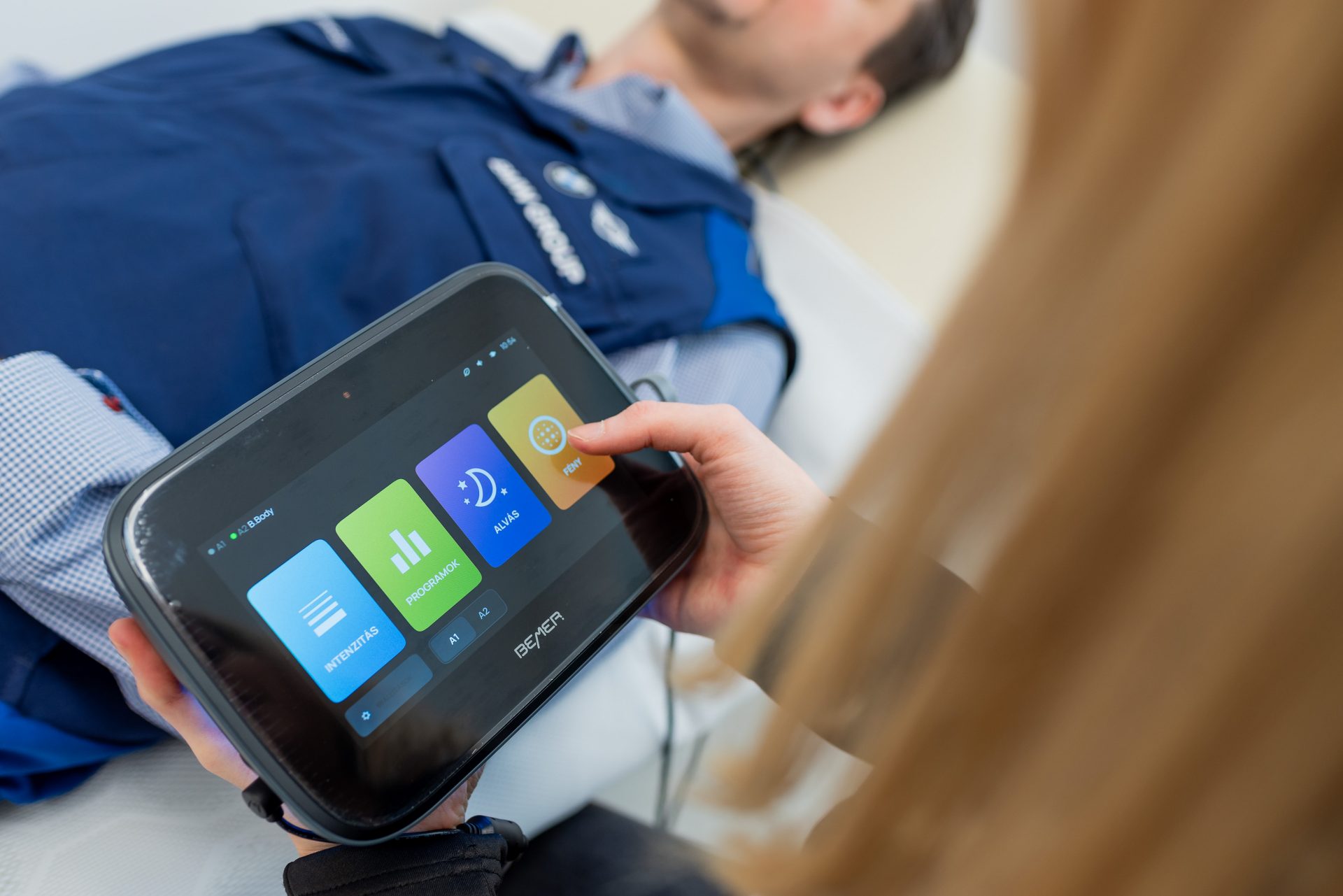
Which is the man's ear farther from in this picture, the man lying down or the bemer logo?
the bemer logo

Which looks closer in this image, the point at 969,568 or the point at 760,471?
the point at 969,568

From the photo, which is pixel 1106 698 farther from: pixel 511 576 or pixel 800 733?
pixel 511 576

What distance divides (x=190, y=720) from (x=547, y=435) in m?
0.24

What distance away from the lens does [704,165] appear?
904mm

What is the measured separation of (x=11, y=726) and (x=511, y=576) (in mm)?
312

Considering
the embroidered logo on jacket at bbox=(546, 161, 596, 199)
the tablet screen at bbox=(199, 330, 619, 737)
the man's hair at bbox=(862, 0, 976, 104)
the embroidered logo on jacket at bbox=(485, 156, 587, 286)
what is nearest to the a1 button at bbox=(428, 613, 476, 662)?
the tablet screen at bbox=(199, 330, 619, 737)

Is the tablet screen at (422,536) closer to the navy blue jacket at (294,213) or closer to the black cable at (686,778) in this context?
the navy blue jacket at (294,213)

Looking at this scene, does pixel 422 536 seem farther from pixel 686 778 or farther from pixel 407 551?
pixel 686 778

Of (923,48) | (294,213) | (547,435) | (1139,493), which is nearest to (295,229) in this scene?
(294,213)

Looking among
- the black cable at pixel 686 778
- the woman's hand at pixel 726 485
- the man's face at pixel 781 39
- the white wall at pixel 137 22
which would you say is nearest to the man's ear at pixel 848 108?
the man's face at pixel 781 39

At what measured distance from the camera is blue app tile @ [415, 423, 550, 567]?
0.47 m

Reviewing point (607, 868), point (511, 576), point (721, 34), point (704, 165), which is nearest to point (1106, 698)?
point (511, 576)

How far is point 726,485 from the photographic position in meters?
0.56

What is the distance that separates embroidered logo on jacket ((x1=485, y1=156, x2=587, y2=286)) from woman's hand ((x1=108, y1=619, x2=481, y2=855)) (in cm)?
40
